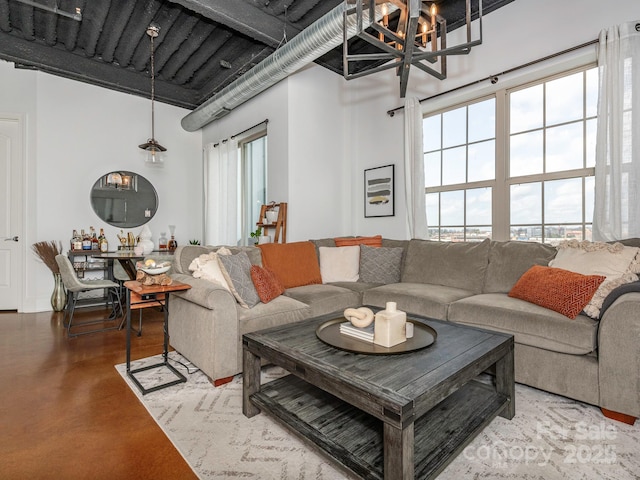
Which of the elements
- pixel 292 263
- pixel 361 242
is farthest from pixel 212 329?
pixel 361 242

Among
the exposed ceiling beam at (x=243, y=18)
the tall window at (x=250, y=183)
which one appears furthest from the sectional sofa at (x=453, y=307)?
the exposed ceiling beam at (x=243, y=18)

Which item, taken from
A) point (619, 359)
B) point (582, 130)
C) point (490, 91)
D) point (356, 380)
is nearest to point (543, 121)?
point (582, 130)

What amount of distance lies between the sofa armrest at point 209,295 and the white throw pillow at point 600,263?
2.13 m

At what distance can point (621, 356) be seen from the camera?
1.72 m

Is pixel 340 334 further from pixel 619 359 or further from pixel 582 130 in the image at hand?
pixel 582 130

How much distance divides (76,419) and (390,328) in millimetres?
1733

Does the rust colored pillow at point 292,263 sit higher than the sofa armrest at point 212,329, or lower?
higher

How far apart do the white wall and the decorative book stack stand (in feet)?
14.8

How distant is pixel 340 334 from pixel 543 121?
2754mm

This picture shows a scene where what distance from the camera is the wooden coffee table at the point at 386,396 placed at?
1.18 metres

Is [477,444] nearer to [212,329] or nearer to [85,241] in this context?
[212,329]

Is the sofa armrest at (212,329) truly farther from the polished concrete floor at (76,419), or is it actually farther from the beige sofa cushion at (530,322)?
the beige sofa cushion at (530,322)

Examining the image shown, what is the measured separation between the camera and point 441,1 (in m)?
3.38

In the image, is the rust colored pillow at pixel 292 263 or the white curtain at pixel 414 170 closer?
the rust colored pillow at pixel 292 263
